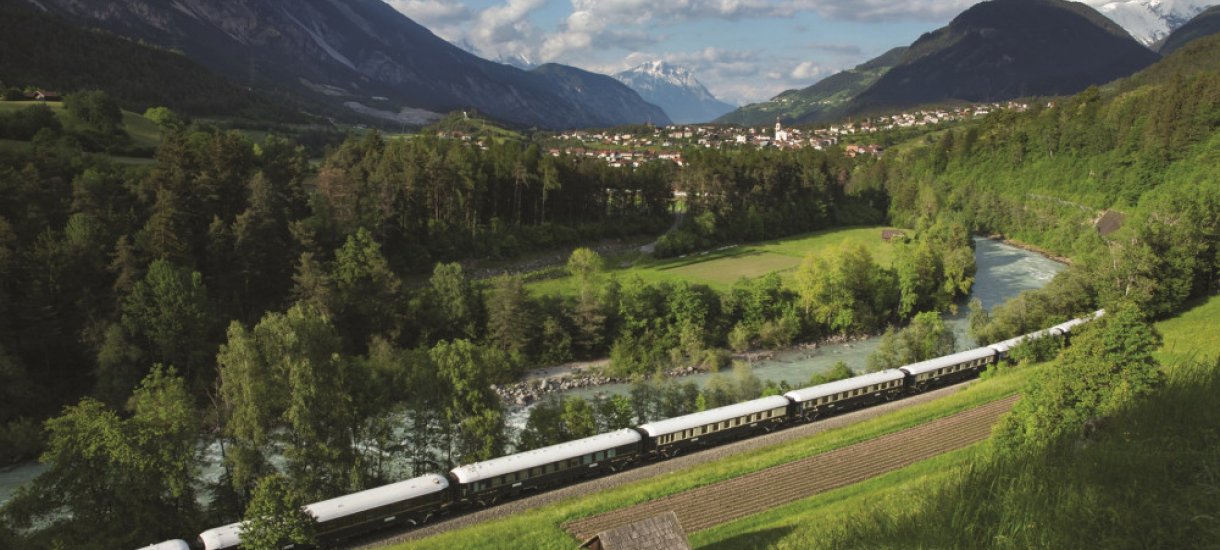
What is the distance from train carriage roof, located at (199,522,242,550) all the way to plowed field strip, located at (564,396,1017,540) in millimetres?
9463

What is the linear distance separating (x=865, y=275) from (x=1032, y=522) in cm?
4688

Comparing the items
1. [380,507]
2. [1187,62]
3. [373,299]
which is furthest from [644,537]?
[1187,62]

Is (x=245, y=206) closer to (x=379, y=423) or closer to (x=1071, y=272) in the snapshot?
(x=379, y=423)

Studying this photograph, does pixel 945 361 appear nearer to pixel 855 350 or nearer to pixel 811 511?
pixel 855 350

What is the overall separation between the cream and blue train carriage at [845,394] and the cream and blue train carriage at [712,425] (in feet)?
3.80

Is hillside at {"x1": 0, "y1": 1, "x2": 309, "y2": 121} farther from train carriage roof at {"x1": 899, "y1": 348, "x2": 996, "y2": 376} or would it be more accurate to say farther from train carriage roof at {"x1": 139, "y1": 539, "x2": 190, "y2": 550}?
train carriage roof at {"x1": 899, "y1": 348, "x2": 996, "y2": 376}

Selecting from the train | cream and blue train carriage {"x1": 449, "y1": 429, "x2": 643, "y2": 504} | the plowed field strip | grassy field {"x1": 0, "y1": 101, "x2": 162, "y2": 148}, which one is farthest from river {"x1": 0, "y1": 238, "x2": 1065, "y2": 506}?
grassy field {"x1": 0, "y1": 101, "x2": 162, "y2": 148}

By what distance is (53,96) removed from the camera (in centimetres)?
6481

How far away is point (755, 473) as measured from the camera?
24.2m

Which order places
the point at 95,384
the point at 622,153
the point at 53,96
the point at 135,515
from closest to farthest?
the point at 135,515, the point at 95,384, the point at 53,96, the point at 622,153

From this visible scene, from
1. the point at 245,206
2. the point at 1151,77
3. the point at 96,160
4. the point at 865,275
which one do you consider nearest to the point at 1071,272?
the point at 865,275

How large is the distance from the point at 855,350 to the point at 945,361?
1284 cm

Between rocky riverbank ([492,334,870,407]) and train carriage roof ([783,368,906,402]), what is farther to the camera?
rocky riverbank ([492,334,870,407])

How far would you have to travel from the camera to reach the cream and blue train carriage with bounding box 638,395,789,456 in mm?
26672
